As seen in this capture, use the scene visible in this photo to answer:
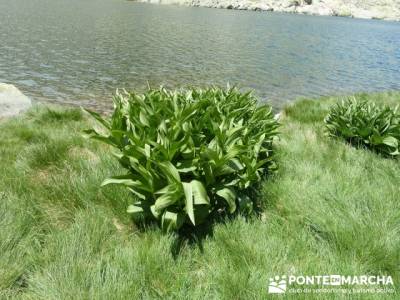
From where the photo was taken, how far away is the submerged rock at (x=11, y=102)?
360 inches

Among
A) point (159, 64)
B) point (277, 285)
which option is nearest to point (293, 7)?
point (159, 64)

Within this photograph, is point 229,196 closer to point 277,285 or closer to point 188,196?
point 188,196

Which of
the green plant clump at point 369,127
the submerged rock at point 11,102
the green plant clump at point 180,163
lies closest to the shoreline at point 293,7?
the submerged rock at point 11,102

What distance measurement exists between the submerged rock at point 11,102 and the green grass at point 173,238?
15.7ft

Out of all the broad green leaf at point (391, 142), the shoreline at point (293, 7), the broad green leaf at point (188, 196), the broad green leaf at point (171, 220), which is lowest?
the broad green leaf at point (171, 220)

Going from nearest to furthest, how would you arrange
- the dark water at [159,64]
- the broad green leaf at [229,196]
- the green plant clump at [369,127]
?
the broad green leaf at [229,196]
the green plant clump at [369,127]
the dark water at [159,64]

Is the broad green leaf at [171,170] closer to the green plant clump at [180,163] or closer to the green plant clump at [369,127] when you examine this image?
the green plant clump at [180,163]

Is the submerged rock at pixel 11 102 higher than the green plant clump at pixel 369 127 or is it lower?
lower

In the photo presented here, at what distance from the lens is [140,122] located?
4270 millimetres

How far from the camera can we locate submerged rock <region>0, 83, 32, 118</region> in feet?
30.0

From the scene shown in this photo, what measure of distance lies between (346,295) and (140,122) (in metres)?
2.99

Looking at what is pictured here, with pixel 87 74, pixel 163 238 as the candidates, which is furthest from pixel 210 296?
pixel 87 74

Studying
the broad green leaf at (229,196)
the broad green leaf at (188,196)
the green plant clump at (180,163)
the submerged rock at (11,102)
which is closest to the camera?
the broad green leaf at (188,196)

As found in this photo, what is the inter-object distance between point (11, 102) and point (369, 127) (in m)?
9.35
